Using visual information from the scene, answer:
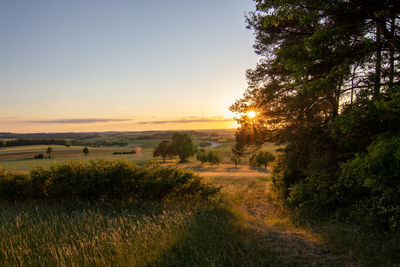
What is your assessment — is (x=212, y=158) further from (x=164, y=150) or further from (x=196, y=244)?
(x=196, y=244)

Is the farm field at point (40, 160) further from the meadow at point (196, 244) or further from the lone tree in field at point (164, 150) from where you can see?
the meadow at point (196, 244)

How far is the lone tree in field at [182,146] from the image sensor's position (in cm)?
5412

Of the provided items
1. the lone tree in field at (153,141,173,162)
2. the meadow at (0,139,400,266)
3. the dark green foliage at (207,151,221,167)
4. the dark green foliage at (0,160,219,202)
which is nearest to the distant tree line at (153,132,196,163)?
the lone tree in field at (153,141,173,162)

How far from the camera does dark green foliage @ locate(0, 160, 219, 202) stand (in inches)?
340

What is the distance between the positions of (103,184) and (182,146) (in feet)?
149

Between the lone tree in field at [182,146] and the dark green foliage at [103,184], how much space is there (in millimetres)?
44766

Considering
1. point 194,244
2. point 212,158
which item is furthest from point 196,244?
point 212,158

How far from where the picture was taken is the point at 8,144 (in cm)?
8162

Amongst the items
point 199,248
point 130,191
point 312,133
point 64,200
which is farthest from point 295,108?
point 64,200

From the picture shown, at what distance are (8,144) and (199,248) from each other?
4164 inches

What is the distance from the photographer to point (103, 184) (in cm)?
855

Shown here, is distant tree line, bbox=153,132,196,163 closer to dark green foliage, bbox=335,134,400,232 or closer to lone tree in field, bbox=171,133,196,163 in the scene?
lone tree in field, bbox=171,133,196,163

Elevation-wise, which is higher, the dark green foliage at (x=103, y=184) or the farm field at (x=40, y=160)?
the dark green foliage at (x=103, y=184)

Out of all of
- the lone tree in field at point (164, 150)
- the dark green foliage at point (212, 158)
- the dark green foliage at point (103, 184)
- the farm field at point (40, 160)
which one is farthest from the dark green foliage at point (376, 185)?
the lone tree in field at point (164, 150)
